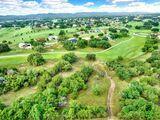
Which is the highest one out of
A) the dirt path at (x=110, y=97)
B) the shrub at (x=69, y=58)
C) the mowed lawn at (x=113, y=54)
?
the shrub at (x=69, y=58)

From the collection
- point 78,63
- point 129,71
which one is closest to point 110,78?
point 129,71

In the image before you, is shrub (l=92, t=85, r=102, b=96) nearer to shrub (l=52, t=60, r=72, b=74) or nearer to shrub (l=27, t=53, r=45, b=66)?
shrub (l=52, t=60, r=72, b=74)

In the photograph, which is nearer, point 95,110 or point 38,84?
point 95,110

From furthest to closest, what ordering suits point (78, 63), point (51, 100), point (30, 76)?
point (78, 63) < point (30, 76) < point (51, 100)

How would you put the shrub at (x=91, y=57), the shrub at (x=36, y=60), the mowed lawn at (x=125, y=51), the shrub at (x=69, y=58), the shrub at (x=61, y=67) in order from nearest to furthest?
the shrub at (x=61, y=67) < the shrub at (x=36, y=60) < the shrub at (x=69, y=58) < the shrub at (x=91, y=57) < the mowed lawn at (x=125, y=51)

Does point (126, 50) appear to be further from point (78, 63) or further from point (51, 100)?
point (51, 100)

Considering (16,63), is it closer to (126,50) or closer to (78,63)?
(78,63)

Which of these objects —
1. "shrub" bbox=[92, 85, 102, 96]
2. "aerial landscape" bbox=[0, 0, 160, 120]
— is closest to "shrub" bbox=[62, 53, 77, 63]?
"aerial landscape" bbox=[0, 0, 160, 120]

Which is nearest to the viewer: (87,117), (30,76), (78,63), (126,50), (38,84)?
(87,117)

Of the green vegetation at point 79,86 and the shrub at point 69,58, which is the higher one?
the shrub at point 69,58

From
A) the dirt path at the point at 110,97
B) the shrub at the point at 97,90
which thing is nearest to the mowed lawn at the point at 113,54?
the dirt path at the point at 110,97

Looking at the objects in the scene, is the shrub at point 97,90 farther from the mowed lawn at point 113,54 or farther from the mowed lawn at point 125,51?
the mowed lawn at point 125,51
